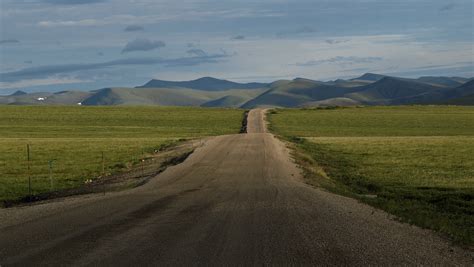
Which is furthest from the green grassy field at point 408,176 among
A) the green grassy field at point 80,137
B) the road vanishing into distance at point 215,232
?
the green grassy field at point 80,137

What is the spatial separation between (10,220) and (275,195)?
7973mm

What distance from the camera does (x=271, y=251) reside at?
11.1m

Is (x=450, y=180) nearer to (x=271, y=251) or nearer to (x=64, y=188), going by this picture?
(x=64, y=188)

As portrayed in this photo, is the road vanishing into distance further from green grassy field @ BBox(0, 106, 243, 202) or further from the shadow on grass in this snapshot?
green grassy field @ BBox(0, 106, 243, 202)

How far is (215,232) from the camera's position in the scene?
13.0m

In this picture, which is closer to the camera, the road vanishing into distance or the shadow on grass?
the road vanishing into distance

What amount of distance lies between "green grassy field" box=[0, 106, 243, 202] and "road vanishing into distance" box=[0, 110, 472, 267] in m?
7.75

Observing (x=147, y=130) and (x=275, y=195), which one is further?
(x=147, y=130)

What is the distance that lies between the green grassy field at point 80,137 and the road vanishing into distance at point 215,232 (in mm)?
7754

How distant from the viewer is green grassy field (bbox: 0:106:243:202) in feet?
103

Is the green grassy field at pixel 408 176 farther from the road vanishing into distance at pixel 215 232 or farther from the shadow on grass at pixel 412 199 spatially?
the road vanishing into distance at pixel 215 232

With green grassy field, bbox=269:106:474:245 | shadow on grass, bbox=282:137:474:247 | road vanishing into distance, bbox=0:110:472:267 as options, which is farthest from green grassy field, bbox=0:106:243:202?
green grassy field, bbox=269:106:474:245

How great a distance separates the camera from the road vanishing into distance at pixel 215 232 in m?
10.7

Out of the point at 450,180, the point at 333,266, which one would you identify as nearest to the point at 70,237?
the point at 333,266
